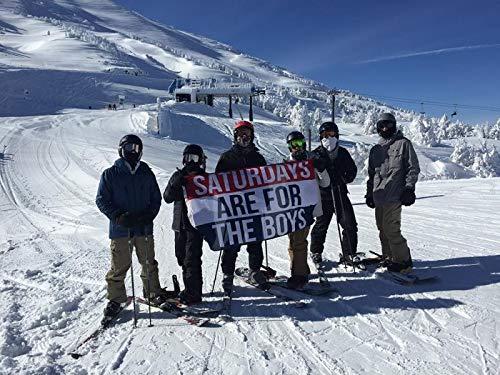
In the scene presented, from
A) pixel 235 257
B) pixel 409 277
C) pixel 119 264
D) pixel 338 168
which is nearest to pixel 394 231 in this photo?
pixel 409 277

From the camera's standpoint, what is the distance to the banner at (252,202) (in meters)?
5.52

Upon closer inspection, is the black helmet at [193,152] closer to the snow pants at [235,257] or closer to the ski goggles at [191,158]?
the ski goggles at [191,158]

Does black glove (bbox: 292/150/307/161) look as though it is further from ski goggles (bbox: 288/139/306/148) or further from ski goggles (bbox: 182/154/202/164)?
ski goggles (bbox: 182/154/202/164)

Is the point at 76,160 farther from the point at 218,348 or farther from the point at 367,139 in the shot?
the point at 367,139

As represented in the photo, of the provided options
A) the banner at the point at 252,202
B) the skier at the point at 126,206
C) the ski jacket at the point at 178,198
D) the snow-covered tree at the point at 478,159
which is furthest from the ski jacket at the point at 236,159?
the snow-covered tree at the point at 478,159

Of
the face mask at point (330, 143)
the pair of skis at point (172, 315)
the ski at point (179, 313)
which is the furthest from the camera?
the face mask at point (330, 143)

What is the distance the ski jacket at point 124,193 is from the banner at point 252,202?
51cm

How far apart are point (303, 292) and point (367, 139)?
2544 inches

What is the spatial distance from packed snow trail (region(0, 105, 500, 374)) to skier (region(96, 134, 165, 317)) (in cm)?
49

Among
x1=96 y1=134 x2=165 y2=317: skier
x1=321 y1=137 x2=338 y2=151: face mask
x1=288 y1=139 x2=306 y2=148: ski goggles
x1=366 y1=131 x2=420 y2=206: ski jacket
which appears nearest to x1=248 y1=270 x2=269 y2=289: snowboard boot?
x1=96 y1=134 x2=165 y2=317: skier

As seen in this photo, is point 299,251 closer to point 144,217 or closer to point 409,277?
point 409,277

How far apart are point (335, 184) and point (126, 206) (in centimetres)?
315

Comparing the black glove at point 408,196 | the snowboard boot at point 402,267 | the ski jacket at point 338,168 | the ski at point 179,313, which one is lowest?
the ski at point 179,313

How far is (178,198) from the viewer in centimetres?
553
